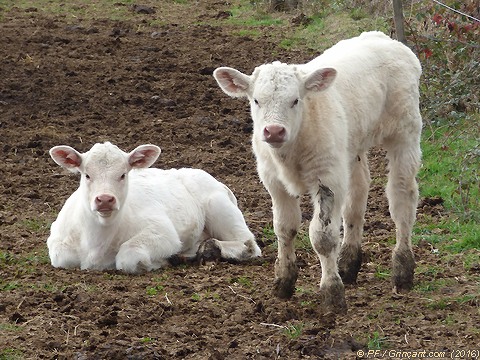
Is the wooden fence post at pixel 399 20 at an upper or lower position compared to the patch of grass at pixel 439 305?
upper

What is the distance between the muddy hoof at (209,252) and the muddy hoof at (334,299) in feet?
7.14

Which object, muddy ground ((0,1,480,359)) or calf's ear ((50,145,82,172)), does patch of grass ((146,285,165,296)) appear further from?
calf's ear ((50,145,82,172))

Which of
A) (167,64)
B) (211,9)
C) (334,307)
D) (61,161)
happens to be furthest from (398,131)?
(211,9)

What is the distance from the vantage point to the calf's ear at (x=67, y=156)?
9195mm

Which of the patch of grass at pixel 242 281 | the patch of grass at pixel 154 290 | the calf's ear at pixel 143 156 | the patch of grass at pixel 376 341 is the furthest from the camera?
the calf's ear at pixel 143 156

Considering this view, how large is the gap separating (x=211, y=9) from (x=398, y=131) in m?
15.6

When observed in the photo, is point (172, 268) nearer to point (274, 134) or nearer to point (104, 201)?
point (104, 201)

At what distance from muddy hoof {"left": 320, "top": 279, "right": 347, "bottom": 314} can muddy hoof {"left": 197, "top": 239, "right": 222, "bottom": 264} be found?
7.14ft

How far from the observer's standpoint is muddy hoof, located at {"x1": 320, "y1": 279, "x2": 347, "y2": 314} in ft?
24.7

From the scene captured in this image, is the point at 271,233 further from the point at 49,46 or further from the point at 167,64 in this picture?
the point at 49,46

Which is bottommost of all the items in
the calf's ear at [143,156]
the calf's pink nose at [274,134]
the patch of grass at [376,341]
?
the patch of grass at [376,341]

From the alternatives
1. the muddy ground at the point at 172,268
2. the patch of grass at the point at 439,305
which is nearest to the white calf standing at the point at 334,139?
the muddy ground at the point at 172,268

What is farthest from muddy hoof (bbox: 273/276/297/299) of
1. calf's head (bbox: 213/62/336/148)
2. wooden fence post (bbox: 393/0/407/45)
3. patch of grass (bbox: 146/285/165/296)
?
wooden fence post (bbox: 393/0/407/45)

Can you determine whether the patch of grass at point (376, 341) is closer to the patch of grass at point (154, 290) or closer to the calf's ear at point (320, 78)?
the calf's ear at point (320, 78)
